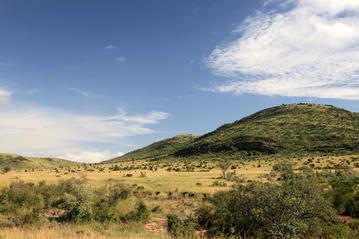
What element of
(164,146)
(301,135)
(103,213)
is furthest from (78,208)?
(164,146)

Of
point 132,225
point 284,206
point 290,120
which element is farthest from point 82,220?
point 290,120

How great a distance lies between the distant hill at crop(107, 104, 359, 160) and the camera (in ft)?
260

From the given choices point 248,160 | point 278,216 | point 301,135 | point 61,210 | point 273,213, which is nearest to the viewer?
point 278,216

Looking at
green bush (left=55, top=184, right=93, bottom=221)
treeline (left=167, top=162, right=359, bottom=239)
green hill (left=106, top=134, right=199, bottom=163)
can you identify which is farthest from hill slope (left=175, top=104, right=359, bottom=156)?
green bush (left=55, top=184, right=93, bottom=221)

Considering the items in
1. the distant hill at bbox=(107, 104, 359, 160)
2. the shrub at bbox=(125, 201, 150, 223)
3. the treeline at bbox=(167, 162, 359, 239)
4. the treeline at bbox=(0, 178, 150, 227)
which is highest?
the distant hill at bbox=(107, 104, 359, 160)

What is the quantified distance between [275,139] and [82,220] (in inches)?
3483

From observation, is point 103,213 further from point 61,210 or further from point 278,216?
point 278,216

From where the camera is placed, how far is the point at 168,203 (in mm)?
25734

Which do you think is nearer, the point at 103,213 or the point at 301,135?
the point at 103,213

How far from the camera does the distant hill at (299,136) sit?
79.4m

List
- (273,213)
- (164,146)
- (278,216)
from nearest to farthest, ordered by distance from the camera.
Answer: (278,216), (273,213), (164,146)

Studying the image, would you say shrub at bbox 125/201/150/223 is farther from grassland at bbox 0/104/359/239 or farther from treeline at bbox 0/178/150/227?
grassland at bbox 0/104/359/239

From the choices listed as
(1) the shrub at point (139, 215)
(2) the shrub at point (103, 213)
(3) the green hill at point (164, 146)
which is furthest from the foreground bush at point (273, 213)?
(3) the green hill at point (164, 146)

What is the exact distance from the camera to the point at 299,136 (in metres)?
90.8
